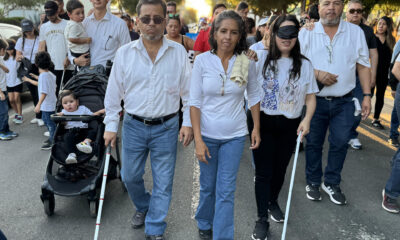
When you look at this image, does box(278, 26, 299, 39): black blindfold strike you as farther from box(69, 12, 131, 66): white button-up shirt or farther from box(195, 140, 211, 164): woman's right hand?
box(69, 12, 131, 66): white button-up shirt

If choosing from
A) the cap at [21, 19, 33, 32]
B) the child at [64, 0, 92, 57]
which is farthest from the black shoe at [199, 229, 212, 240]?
the cap at [21, 19, 33, 32]

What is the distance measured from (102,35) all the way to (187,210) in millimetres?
2657

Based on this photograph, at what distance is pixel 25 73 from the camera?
23.0 feet

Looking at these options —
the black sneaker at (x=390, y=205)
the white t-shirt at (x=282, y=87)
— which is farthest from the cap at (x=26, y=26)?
the black sneaker at (x=390, y=205)

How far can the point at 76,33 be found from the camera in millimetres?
4434

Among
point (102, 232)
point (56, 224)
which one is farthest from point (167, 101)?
point (56, 224)

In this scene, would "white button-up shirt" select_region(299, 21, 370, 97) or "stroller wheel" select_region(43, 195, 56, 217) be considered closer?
"stroller wheel" select_region(43, 195, 56, 217)

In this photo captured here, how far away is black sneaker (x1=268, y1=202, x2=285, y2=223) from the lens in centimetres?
353

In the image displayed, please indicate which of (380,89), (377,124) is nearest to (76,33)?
(380,89)

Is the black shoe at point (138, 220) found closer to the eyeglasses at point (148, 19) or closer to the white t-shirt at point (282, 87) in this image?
the white t-shirt at point (282, 87)

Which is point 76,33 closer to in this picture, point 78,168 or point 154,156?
point 78,168

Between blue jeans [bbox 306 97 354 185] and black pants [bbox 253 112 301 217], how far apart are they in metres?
0.71

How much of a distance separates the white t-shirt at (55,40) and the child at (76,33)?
6.00ft

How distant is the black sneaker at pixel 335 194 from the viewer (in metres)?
3.99
